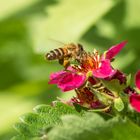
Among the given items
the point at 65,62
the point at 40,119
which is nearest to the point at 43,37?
the point at 65,62

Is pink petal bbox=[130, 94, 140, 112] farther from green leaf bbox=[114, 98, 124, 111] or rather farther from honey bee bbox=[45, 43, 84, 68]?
honey bee bbox=[45, 43, 84, 68]

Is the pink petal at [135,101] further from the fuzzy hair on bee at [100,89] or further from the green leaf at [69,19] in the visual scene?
the green leaf at [69,19]

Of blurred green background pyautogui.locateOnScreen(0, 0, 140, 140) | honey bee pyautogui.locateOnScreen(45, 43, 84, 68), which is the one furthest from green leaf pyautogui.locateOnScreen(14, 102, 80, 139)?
blurred green background pyautogui.locateOnScreen(0, 0, 140, 140)

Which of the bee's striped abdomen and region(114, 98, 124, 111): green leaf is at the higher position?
the bee's striped abdomen

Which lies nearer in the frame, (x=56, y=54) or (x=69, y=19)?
(x=56, y=54)

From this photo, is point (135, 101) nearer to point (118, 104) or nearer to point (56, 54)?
point (118, 104)

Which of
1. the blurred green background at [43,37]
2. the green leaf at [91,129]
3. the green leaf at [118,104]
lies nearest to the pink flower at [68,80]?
the green leaf at [118,104]
